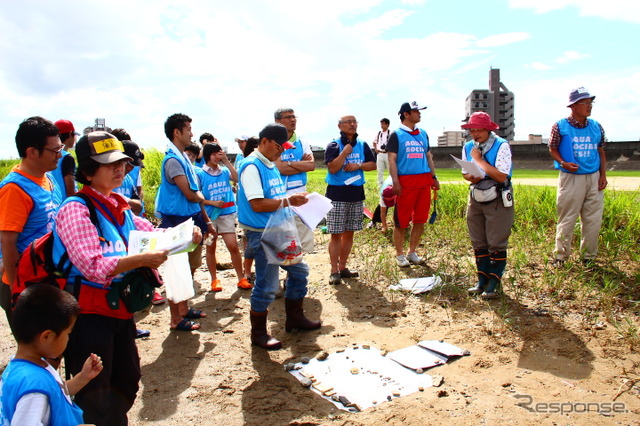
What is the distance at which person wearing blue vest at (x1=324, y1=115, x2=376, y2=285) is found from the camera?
5723 millimetres

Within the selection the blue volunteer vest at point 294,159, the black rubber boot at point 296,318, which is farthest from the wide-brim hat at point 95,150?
the blue volunteer vest at point 294,159

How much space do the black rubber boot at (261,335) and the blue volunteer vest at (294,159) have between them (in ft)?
5.71

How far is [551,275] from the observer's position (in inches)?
209

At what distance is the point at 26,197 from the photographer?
2.79 m

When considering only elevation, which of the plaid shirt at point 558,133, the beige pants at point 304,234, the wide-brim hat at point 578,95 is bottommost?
the beige pants at point 304,234

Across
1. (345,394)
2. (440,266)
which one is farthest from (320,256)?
(345,394)

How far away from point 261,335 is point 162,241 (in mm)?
1945

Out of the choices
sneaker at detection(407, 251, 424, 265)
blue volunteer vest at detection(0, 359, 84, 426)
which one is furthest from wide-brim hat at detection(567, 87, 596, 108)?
blue volunteer vest at detection(0, 359, 84, 426)

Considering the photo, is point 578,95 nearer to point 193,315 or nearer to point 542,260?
point 542,260

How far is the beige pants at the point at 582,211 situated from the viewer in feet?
18.9

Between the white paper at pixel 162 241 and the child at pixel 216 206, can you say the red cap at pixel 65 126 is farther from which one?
the white paper at pixel 162 241

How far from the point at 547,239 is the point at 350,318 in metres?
3.61

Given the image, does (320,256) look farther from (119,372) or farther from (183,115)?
(119,372)

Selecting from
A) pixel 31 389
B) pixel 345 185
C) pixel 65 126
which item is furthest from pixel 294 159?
pixel 31 389
